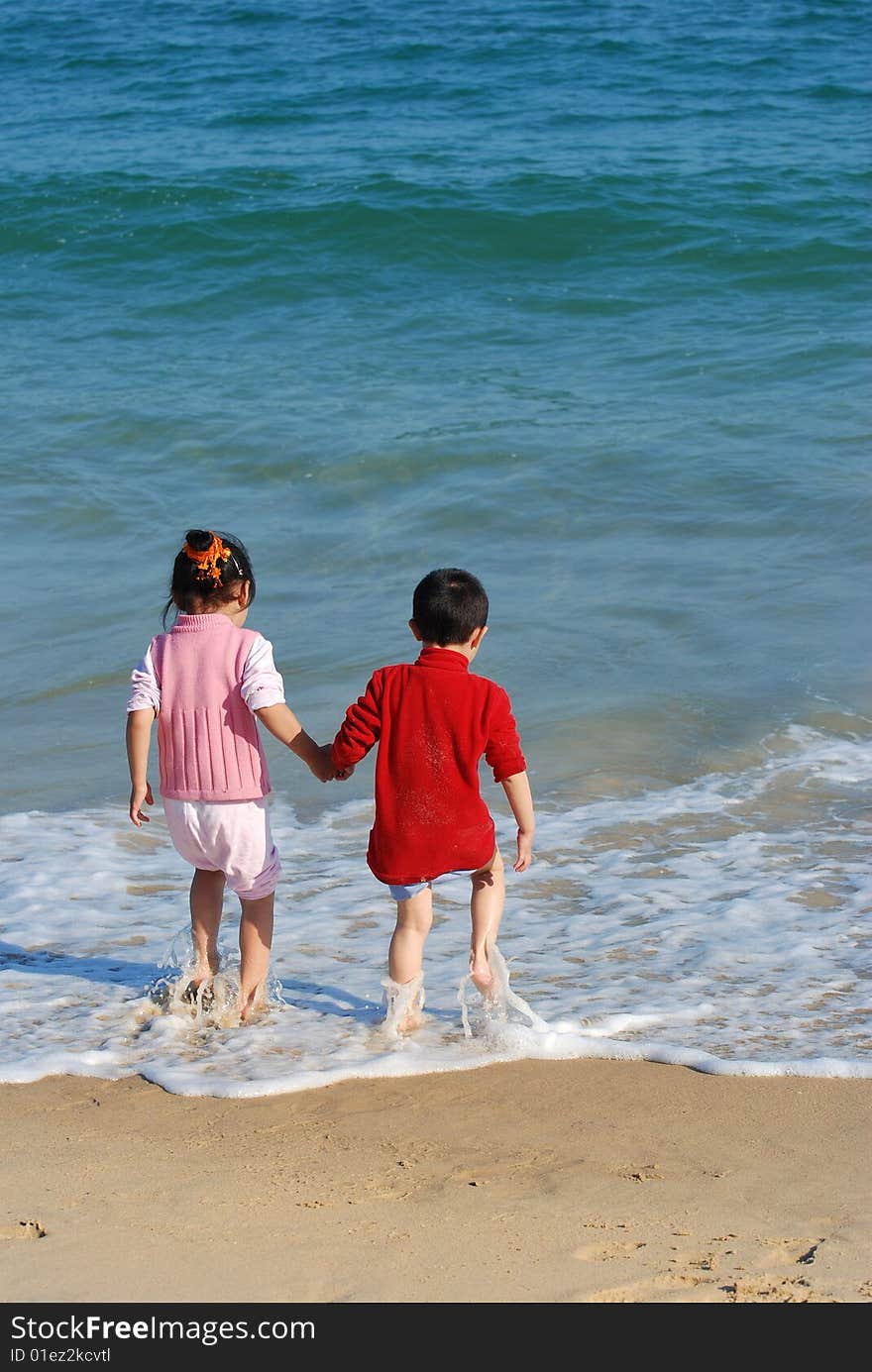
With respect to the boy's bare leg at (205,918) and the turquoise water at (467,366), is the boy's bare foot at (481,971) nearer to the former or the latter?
the boy's bare leg at (205,918)

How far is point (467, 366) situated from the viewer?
11.4 metres

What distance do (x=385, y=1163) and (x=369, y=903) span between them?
1.79 m

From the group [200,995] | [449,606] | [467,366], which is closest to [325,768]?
[449,606]

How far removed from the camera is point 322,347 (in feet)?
39.2

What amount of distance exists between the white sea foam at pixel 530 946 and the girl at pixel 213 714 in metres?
0.54

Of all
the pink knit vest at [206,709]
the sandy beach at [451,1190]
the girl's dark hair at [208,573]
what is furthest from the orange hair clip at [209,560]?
the sandy beach at [451,1190]

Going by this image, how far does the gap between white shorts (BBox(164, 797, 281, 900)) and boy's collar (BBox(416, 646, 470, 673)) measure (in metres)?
0.61

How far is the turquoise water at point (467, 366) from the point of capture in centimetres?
641

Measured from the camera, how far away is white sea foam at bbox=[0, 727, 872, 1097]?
361 cm

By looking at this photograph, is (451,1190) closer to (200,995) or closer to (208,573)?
(200,995)

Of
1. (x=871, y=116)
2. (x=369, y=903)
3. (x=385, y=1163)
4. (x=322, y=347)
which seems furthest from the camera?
(x=871, y=116)

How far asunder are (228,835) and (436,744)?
0.62 m

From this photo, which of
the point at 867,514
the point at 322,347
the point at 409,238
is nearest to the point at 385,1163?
the point at 867,514
